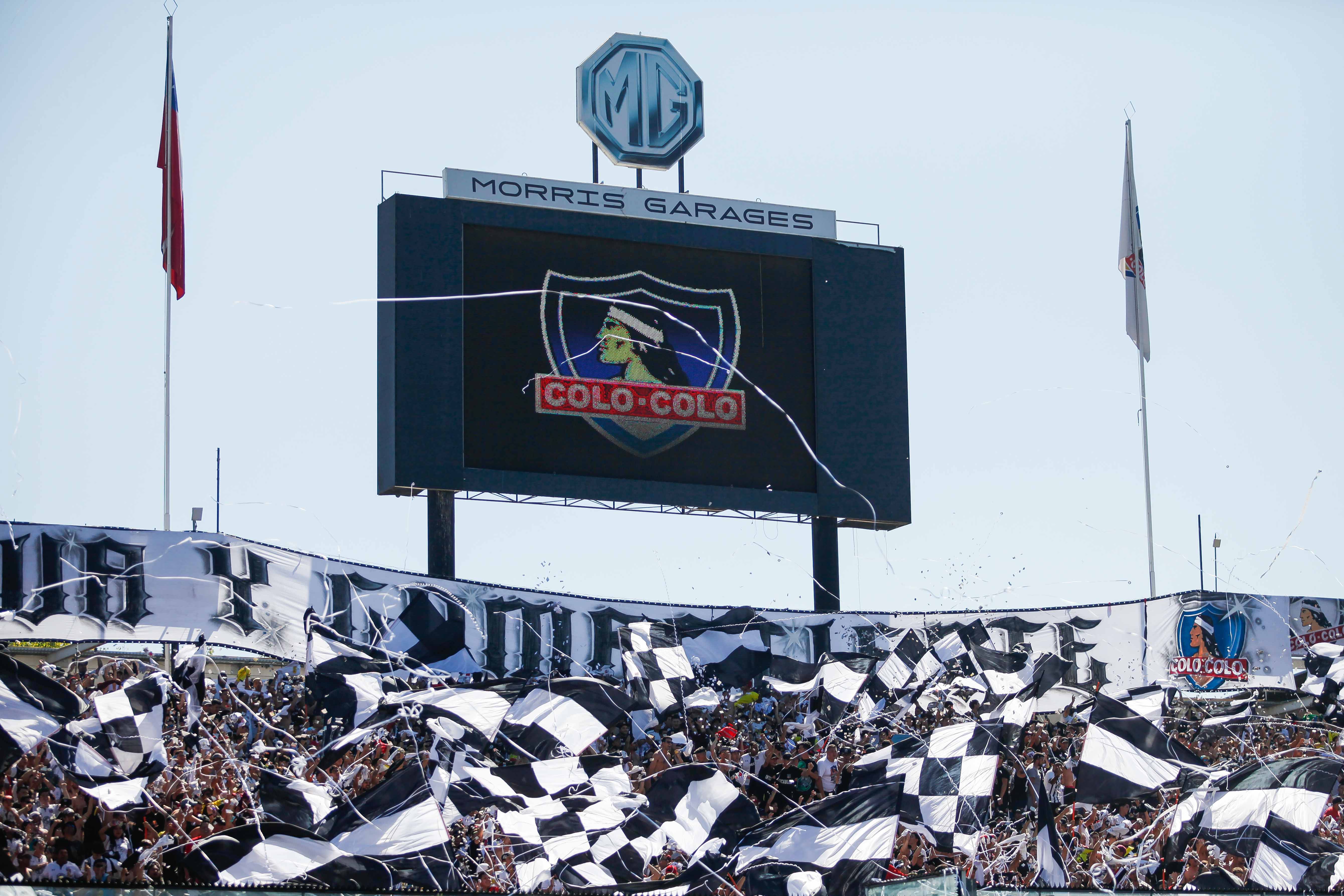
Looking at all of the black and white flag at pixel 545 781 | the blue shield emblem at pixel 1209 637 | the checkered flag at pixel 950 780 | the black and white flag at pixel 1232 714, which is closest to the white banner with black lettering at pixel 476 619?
the blue shield emblem at pixel 1209 637

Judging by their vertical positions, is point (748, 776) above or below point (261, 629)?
below

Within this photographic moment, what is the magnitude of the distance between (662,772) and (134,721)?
4.31m

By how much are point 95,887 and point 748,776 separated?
8.53m

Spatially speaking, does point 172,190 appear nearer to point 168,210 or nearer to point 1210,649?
point 168,210

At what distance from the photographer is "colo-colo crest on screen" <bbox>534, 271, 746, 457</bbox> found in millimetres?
22688

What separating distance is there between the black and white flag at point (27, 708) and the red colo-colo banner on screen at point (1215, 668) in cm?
1546

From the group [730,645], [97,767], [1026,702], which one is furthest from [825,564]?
[97,767]

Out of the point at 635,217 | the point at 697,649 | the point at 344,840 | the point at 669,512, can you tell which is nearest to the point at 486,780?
the point at 344,840

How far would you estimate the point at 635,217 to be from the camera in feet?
77.7

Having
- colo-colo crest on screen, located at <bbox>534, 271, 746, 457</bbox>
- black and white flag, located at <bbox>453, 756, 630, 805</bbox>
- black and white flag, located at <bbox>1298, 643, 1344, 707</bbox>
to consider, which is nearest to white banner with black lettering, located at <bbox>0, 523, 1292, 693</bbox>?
black and white flag, located at <bbox>1298, 643, 1344, 707</bbox>

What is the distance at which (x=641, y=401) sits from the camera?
75.2 ft

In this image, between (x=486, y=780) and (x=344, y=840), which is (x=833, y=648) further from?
(x=344, y=840)

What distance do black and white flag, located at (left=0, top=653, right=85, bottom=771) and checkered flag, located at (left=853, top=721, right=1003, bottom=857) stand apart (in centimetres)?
660

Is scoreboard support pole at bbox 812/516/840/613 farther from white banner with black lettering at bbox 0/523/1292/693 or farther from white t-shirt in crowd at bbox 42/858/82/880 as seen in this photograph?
white t-shirt in crowd at bbox 42/858/82/880
